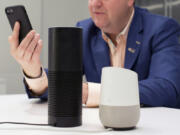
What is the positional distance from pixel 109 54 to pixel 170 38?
35cm

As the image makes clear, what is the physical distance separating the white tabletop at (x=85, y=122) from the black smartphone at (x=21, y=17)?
265 millimetres

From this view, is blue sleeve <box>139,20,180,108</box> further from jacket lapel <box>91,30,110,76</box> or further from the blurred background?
the blurred background

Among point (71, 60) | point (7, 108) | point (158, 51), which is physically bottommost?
point (7, 108)

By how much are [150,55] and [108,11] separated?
1.08 ft

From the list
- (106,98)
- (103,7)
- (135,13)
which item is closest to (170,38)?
(135,13)

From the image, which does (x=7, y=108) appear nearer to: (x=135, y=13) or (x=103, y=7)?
(x=103, y=7)

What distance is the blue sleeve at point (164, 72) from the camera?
48.0 inches

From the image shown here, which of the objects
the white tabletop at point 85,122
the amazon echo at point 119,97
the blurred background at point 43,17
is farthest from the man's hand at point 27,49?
the blurred background at point 43,17

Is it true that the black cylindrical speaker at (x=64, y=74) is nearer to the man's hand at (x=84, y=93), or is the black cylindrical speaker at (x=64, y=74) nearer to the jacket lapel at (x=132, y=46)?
the man's hand at (x=84, y=93)

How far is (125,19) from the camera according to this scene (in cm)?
175

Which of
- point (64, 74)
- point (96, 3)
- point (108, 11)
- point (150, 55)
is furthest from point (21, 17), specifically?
point (150, 55)

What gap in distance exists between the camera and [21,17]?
0.99 m

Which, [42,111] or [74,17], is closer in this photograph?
[42,111]

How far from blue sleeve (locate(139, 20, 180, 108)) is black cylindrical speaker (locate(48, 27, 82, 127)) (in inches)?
18.3
